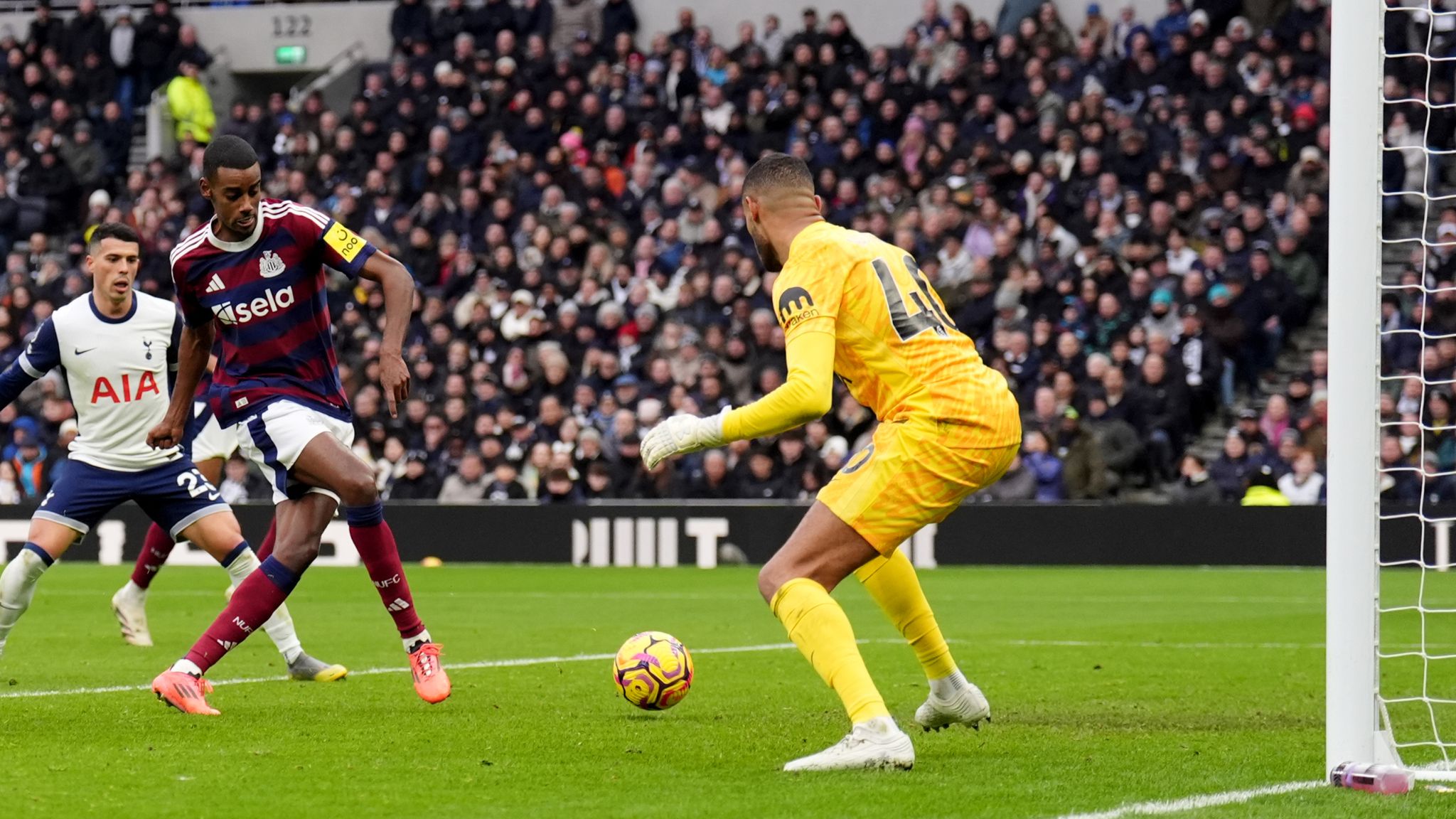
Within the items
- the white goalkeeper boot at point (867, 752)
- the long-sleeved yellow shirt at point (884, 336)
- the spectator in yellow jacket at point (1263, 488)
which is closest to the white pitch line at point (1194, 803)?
the white goalkeeper boot at point (867, 752)

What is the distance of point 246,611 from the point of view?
7.76 m

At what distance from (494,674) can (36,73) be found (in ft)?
73.9

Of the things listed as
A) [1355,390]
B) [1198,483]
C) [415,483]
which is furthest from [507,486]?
[1355,390]

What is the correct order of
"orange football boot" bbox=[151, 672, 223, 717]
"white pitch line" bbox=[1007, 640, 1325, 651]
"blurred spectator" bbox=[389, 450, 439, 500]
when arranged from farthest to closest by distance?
1. "blurred spectator" bbox=[389, 450, 439, 500]
2. "white pitch line" bbox=[1007, 640, 1325, 651]
3. "orange football boot" bbox=[151, 672, 223, 717]

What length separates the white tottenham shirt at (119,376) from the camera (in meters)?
9.62

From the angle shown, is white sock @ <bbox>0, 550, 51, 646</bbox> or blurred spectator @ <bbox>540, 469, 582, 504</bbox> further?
blurred spectator @ <bbox>540, 469, 582, 504</bbox>

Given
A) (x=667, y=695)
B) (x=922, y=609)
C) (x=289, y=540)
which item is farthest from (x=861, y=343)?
(x=289, y=540)

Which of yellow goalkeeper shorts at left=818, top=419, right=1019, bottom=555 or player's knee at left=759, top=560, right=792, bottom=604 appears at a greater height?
yellow goalkeeper shorts at left=818, top=419, right=1019, bottom=555

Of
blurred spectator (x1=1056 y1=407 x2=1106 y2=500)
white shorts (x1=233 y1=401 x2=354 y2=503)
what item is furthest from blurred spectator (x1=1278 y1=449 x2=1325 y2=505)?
white shorts (x1=233 y1=401 x2=354 y2=503)

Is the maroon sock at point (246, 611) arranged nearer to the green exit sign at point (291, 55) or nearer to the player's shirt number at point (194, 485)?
the player's shirt number at point (194, 485)

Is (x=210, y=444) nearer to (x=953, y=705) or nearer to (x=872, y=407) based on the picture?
(x=953, y=705)

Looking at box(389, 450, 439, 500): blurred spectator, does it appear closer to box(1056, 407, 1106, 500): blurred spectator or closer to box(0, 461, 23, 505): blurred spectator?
box(0, 461, 23, 505): blurred spectator

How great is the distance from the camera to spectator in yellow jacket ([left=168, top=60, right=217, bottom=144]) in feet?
93.2

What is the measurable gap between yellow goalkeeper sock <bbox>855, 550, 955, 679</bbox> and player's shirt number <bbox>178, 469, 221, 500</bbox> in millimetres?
4233
